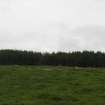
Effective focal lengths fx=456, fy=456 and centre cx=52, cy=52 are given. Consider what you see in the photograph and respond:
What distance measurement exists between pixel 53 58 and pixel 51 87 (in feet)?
195

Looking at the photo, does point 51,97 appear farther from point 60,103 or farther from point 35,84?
point 35,84

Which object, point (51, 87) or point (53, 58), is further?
point (53, 58)

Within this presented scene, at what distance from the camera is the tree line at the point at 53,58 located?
9431cm

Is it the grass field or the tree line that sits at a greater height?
the tree line

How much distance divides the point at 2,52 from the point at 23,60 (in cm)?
942

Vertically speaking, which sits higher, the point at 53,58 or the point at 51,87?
the point at 53,58

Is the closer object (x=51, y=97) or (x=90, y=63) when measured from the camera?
(x=51, y=97)

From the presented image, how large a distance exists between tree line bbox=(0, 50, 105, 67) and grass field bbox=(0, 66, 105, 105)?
135ft

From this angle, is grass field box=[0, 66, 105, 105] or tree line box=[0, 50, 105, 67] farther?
tree line box=[0, 50, 105, 67]

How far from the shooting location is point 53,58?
335 ft

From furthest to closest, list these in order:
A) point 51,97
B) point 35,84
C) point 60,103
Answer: point 35,84 < point 51,97 < point 60,103

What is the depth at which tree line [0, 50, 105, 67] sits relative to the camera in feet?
309

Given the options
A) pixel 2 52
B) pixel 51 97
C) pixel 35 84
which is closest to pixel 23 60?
pixel 2 52

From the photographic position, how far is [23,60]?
334ft
